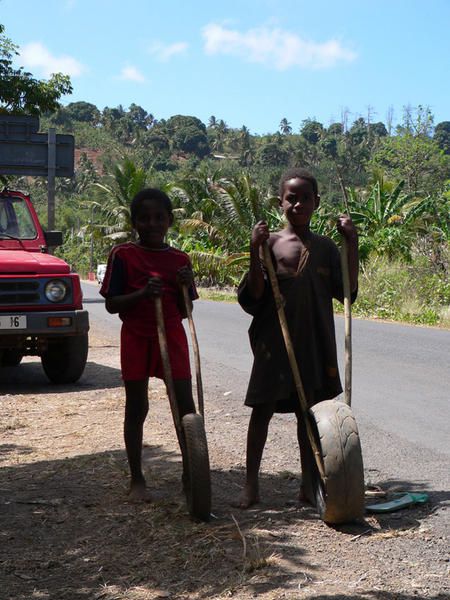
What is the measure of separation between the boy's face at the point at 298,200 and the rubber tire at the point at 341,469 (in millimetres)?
976

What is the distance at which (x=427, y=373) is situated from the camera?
10.2m

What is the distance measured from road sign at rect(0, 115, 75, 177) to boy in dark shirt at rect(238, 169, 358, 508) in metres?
7.47

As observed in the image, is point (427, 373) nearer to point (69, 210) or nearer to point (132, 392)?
point (132, 392)

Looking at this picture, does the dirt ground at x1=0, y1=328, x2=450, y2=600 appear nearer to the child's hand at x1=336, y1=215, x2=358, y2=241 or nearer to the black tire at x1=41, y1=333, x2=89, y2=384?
the child's hand at x1=336, y1=215, x2=358, y2=241

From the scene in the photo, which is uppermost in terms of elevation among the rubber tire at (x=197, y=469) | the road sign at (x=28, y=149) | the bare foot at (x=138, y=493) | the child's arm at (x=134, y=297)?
the road sign at (x=28, y=149)

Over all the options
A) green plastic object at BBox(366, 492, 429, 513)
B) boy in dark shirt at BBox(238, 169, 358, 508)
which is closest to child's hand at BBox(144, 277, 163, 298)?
boy in dark shirt at BBox(238, 169, 358, 508)

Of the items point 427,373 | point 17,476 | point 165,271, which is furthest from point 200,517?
point 427,373

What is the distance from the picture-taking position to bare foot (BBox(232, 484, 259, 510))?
178 inches

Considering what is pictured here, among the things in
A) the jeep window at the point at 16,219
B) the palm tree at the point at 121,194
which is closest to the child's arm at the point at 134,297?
the jeep window at the point at 16,219

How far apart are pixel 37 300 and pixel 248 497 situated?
476 cm

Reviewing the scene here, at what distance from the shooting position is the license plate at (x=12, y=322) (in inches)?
337

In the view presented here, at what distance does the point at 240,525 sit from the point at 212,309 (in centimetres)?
1800

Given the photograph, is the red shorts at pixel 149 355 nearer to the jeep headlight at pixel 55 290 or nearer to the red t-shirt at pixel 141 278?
the red t-shirt at pixel 141 278

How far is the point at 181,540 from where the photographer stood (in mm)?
4047
